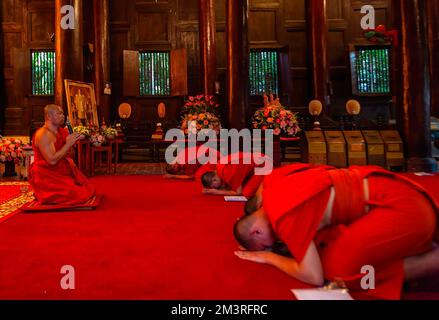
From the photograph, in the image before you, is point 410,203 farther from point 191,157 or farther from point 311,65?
point 311,65

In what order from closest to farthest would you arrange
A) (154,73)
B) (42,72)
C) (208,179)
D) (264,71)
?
(208,179)
(42,72)
(154,73)
(264,71)

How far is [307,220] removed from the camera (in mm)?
1703

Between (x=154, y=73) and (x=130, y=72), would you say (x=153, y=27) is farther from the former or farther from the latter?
(x=130, y=72)

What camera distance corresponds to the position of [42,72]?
11.3 metres

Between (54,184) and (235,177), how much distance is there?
180 cm

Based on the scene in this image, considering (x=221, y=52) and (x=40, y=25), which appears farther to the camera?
(x=221, y=52)

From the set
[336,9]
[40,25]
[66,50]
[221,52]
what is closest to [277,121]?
[66,50]

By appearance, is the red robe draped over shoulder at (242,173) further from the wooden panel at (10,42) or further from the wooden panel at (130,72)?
the wooden panel at (10,42)

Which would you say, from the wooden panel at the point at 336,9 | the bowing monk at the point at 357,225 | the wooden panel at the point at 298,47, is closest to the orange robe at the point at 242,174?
the bowing monk at the point at 357,225

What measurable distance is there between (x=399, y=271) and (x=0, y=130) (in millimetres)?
11400

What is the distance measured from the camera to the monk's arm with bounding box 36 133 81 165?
3.94 m

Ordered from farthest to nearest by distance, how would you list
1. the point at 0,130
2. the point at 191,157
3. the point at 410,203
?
the point at 0,130 → the point at 191,157 → the point at 410,203

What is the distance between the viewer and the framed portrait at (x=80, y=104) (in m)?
6.94

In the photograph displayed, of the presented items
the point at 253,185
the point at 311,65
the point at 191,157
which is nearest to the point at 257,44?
the point at 311,65
